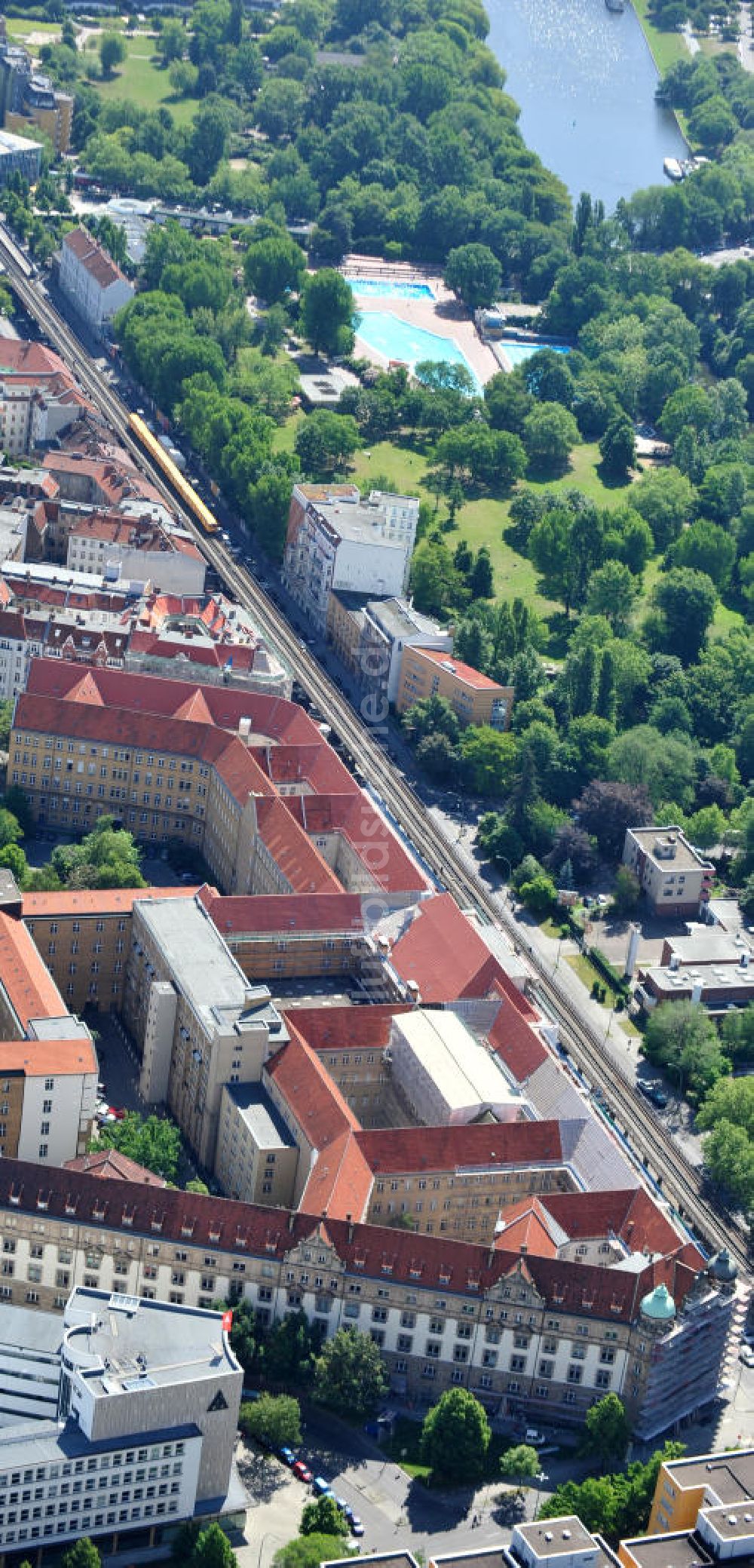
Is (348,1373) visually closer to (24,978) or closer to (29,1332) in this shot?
(29,1332)

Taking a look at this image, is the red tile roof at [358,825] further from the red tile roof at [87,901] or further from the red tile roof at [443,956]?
the red tile roof at [87,901]

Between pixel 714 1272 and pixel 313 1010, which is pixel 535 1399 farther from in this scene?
pixel 313 1010

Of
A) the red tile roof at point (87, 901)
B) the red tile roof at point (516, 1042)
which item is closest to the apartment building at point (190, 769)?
the red tile roof at point (87, 901)

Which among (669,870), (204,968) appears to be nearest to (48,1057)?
(204,968)

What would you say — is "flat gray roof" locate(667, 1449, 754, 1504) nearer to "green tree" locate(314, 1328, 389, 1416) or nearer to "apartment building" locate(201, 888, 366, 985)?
"green tree" locate(314, 1328, 389, 1416)

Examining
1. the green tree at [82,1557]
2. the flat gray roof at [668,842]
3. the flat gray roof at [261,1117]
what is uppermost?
the flat gray roof at [261,1117]
